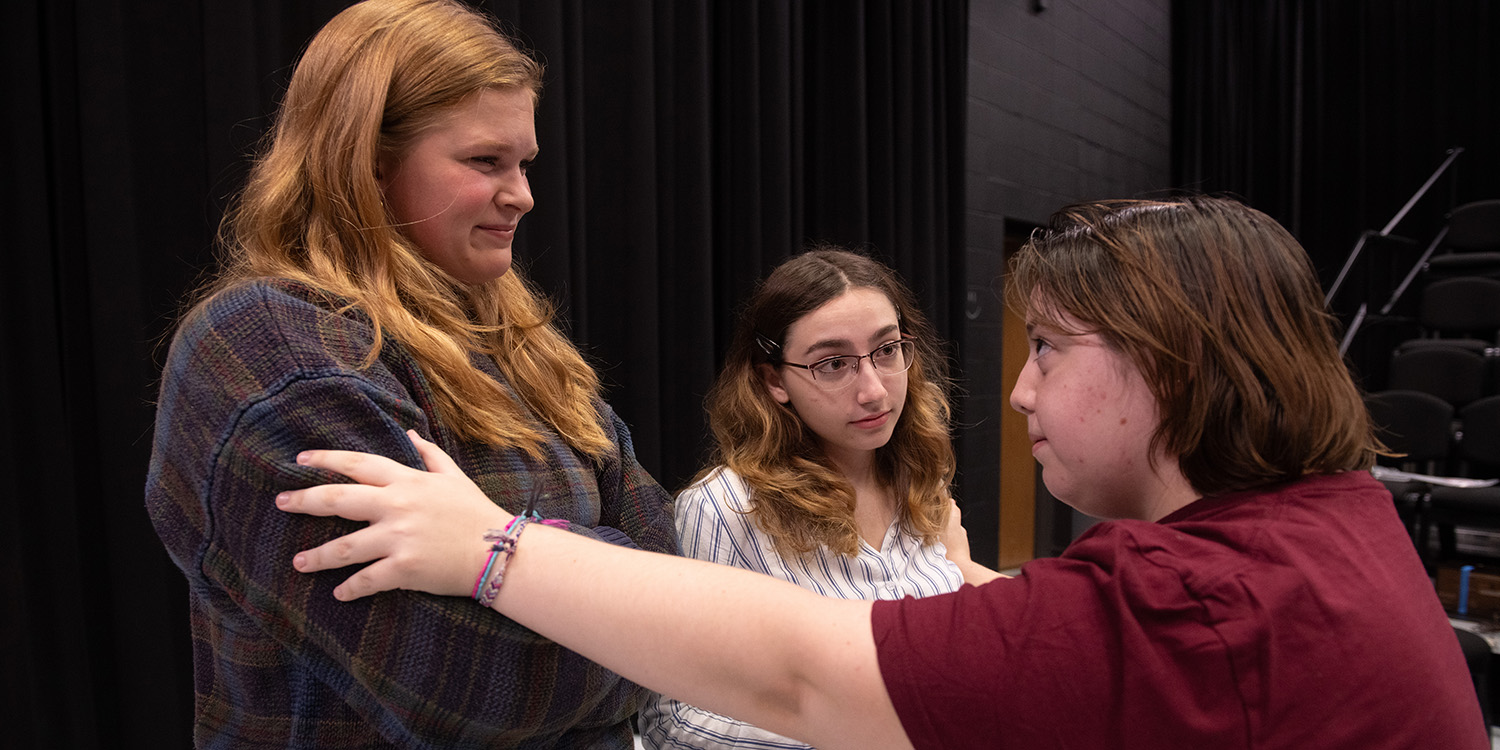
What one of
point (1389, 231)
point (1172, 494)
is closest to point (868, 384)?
point (1172, 494)

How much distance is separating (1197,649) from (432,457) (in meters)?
0.67

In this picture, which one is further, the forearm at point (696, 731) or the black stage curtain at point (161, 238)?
the black stage curtain at point (161, 238)

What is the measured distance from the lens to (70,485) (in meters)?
1.88

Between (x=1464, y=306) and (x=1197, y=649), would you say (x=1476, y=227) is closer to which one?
(x=1464, y=306)

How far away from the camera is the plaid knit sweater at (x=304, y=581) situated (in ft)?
2.81

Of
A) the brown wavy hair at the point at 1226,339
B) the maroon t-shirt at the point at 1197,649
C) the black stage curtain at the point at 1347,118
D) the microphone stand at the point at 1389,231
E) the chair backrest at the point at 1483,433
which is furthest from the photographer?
the black stage curtain at the point at 1347,118

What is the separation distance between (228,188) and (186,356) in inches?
55.2

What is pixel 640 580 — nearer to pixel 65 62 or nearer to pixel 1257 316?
pixel 1257 316

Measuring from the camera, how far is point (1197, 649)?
693 millimetres

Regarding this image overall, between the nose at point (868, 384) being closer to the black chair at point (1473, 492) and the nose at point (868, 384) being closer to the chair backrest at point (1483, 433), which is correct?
the black chair at point (1473, 492)

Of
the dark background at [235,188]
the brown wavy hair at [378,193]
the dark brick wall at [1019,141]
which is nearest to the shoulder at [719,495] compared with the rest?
the brown wavy hair at [378,193]

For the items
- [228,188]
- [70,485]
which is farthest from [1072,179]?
[70,485]

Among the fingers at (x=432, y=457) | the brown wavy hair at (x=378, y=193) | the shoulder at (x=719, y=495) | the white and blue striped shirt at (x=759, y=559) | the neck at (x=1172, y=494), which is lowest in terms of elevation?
the white and blue striped shirt at (x=759, y=559)

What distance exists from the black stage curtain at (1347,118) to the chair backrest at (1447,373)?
75.7 inches
